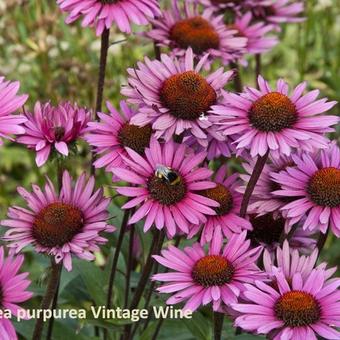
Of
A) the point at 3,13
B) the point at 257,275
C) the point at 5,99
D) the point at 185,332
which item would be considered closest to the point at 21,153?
the point at 3,13

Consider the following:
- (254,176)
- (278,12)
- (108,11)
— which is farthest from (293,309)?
(278,12)

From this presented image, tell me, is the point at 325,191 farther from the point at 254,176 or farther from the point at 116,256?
the point at 116,256

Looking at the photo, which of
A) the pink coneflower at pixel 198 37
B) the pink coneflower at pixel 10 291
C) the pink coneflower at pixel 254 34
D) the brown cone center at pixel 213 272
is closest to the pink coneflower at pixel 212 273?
the brown cone center at pixel 213 272

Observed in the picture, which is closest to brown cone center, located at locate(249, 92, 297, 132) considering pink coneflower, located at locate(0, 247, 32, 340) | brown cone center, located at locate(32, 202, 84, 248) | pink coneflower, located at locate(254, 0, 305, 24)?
brown cone center, located at locate(32, 202, 84, 248)

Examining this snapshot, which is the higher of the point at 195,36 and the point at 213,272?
the point at 195,36

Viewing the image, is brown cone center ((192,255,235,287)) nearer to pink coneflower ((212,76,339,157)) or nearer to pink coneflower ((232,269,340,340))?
pink coneflower ((232,269,340,340))

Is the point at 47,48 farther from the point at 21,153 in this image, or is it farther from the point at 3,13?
the point at 21,153

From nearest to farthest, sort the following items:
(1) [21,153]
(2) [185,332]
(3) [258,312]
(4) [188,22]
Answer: (3) [258,312] < (2) [185,332] < (4) [188,22] < (1) [21,153]

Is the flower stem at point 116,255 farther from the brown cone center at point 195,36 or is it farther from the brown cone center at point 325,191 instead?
the brown cone center at point 195,36

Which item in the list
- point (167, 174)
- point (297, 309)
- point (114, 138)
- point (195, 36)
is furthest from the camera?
point (195, 36)
